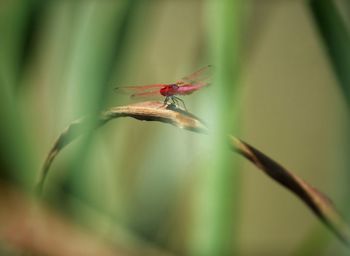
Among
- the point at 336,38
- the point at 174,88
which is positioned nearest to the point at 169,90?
the point at 174,88

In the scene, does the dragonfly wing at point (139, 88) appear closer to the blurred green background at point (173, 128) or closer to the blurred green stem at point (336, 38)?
the blurred green background at point (173, 128)

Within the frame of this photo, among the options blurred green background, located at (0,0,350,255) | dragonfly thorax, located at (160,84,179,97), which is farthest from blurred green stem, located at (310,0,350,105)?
dragonfly thorax, located at (160,84,179,97)

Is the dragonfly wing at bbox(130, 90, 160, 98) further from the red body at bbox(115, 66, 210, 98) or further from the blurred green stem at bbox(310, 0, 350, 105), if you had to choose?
the blurred green stem at bbox(310, 0, 350, 105)

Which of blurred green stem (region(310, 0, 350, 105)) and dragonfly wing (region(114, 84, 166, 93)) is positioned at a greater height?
dragonfly wing (region(114, 84, 166, 93))

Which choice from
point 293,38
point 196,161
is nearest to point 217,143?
point 196,161

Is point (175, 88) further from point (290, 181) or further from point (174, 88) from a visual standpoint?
point (290, 181)

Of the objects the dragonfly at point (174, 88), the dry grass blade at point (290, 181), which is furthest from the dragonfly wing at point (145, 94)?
the dry grass blade at point (290, 181)

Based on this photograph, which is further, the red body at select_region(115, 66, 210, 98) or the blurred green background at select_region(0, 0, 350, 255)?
the red body at select_region(115, 66, 210, 98)

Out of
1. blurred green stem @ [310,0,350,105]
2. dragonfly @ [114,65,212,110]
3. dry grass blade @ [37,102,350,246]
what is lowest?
dry grass blade @ [37,102,350,246]
